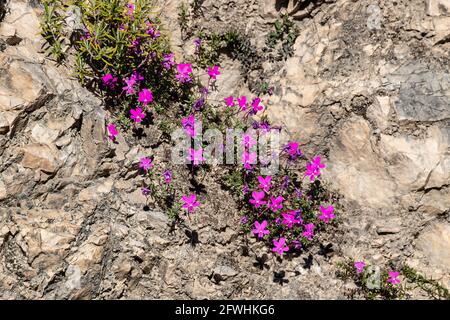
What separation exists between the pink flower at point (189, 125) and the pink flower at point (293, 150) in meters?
1.65

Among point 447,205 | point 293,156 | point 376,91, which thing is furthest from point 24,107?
point 447,205

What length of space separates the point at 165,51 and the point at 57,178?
2887mm

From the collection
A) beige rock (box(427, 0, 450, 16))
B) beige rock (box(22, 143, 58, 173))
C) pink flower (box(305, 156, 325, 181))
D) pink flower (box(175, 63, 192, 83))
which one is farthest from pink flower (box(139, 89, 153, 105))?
beige rock (box(427, 0, 450, 16))

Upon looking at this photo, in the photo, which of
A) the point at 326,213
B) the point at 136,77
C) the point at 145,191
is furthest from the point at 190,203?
the point at 136,77

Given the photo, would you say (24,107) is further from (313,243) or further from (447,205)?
(447,205)

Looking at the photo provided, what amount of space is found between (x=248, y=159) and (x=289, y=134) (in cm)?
90

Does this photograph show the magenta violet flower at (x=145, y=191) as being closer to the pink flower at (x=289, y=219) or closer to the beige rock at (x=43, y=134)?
the beige rock at (x=43, y=134)

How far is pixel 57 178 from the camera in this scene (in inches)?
233

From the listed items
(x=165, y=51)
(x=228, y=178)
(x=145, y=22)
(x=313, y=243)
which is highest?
(x=145, y=22)

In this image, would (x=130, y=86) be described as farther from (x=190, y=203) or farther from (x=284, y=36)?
(x=284, y=36)

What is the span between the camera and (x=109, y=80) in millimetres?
6559

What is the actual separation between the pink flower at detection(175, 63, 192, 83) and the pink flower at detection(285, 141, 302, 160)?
7.13 feet

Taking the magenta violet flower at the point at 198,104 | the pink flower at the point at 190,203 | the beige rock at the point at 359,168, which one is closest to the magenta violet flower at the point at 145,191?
the pink flower at the point at 190,203

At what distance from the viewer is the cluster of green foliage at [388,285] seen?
643 centimetres
